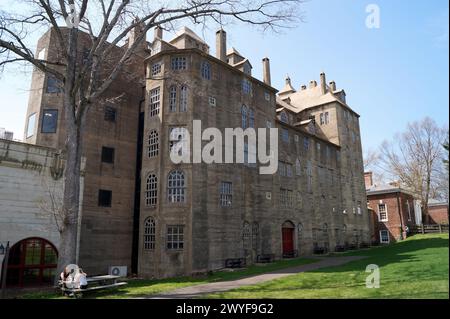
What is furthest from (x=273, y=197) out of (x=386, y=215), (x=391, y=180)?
(x=391, y=180)

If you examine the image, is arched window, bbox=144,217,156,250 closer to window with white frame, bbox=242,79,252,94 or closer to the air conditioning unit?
the air conditioning unit

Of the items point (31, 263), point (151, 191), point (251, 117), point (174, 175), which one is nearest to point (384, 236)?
point (251, 117)

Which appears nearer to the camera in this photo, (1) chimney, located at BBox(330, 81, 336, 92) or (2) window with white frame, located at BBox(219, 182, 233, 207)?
(2) window with white frame, located at BBox(219, 182, 233, 207)

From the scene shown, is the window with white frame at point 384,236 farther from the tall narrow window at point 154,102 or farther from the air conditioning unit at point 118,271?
the tall narrow window at point 154,102

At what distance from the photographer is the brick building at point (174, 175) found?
23.3 meters

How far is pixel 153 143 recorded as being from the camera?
83.2 feet

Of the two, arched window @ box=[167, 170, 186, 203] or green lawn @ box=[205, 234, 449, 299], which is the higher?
arched window @ box=[167, 170, 186, 203]

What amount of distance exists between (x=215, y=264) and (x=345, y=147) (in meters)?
27.7

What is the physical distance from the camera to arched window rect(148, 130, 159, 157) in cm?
2508

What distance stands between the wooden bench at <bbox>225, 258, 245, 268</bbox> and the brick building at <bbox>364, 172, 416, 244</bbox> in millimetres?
29671

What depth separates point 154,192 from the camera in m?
24.4

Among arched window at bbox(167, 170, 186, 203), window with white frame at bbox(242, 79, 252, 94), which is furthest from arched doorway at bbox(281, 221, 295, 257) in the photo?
window with white frame at bbox(242, 79, 252, 94)

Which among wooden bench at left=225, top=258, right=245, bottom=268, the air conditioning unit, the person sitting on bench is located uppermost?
the person sitting on bench
